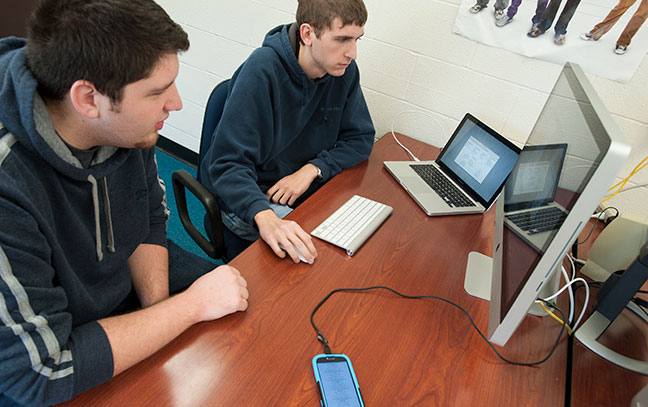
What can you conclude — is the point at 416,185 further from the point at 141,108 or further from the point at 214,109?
the point at 141,108

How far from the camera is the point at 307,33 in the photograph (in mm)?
1255

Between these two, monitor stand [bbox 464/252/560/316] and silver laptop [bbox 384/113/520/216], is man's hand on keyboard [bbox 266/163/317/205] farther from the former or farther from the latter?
monitor stand [bbox 464/252/560/316]

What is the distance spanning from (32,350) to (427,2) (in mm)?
1613

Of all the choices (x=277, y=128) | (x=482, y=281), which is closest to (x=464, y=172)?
(x=482, y=281)

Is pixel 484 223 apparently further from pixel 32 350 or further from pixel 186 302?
pixel 32 350

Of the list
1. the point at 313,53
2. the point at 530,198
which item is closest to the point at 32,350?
the point at 530,198

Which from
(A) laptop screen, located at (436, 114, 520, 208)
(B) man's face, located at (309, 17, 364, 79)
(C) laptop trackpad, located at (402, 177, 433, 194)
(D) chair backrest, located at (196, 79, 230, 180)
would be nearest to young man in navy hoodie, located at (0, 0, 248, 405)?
(D) chair backrest, located at (196, 79, 230, 180)

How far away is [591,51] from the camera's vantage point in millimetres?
1322

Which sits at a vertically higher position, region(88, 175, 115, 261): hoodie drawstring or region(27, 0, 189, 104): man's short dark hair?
region(27, 0, 189, 104): man's short dark hair

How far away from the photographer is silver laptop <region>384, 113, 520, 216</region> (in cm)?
124

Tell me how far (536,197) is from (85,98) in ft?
2.85

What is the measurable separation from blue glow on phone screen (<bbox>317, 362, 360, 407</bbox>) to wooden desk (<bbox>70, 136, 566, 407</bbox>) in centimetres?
2

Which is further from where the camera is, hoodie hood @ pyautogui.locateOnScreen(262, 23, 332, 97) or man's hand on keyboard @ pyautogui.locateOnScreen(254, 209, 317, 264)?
hoodie hood @ pyautogui.locateOnScreen(262, 23, 332, 97)

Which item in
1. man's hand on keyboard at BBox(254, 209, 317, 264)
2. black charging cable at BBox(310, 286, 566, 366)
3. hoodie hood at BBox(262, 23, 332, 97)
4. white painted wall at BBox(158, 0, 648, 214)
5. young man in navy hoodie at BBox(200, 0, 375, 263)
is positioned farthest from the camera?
white painted wall at BBox(158, 0, 648, 214)
